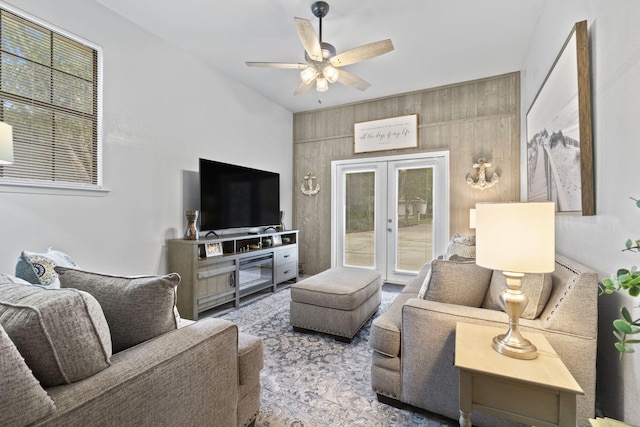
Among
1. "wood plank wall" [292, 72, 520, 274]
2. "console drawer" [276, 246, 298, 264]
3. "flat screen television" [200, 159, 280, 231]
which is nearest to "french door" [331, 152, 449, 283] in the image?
"wood plank wall" [292, 72, 520, 274]

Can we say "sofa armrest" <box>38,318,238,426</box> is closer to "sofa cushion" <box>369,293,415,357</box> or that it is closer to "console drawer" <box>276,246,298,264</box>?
"sofa cushion" <box>369,293,415,357</box>

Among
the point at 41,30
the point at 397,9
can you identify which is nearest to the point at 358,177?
the point at 397,9

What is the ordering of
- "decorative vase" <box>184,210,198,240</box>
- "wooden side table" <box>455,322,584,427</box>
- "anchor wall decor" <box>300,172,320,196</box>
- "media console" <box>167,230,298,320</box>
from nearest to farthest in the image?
"wooden side table" <box>455,322,584,427</box>, "media console" <box>167,230,298,320</box>, "decorative vase" <box>184,210,198,240</box>, "anchor wall decor" <box>300,172,320,196</box>

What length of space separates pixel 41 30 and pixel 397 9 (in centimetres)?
283

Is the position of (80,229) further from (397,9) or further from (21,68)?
(397,9)

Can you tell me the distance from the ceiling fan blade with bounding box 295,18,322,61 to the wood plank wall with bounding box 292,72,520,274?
228 cm

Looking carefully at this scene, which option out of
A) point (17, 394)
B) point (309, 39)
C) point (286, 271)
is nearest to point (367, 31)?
point (309, 39)

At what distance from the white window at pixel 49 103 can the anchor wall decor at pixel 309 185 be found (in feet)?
9.88

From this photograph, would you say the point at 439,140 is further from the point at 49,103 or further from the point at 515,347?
the point at 49,103

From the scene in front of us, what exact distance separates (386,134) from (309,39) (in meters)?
2.45

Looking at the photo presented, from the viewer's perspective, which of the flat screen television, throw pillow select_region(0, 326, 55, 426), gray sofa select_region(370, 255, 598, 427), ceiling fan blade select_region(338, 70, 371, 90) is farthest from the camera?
the flat screen television

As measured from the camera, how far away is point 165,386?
3.10ft

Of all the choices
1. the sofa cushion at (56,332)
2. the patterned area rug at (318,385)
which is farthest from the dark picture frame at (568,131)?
the sofa cushion at (56,332)

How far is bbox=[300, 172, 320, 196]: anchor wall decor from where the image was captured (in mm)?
4930
